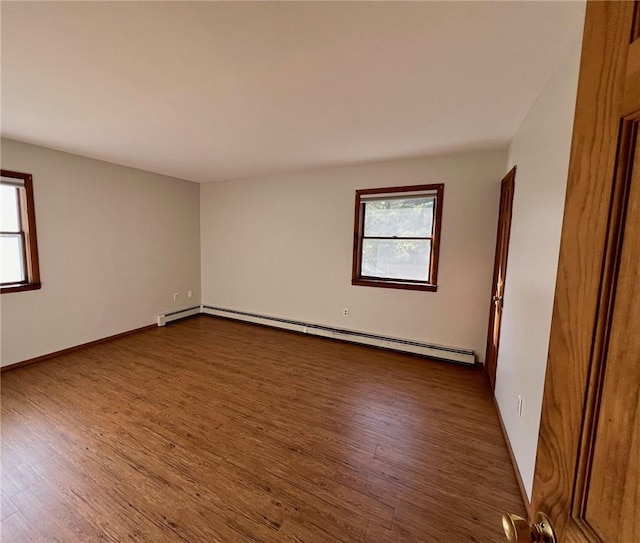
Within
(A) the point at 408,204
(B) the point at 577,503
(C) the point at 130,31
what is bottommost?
(B) the point at 577,503

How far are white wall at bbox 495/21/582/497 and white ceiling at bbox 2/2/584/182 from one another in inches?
8.5

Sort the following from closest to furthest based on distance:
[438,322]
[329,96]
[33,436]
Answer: [329,96] → [33,436] → [438,322]

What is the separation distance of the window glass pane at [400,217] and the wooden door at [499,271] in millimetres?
744

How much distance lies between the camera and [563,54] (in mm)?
1460

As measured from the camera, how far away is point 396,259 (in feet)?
12.2

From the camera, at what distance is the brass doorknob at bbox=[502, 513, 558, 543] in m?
0.55

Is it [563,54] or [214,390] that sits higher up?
[563,54]

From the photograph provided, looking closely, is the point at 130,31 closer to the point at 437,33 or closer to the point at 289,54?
the point at 289,54

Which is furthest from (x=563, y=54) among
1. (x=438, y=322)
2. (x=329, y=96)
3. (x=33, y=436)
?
(x=33, y=436)

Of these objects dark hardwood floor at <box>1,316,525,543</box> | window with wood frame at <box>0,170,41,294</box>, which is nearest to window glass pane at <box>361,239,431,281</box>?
dark hardwood floor at <box>1,316,525,543</box>

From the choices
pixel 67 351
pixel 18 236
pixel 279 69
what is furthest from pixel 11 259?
pixel 279 69

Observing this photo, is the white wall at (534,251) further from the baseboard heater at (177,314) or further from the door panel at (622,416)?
the baseboard heater at (177,314)

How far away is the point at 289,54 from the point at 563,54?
1406mm

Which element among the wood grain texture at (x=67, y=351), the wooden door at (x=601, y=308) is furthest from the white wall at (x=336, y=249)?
the wooden door at (x=601, y=308)
